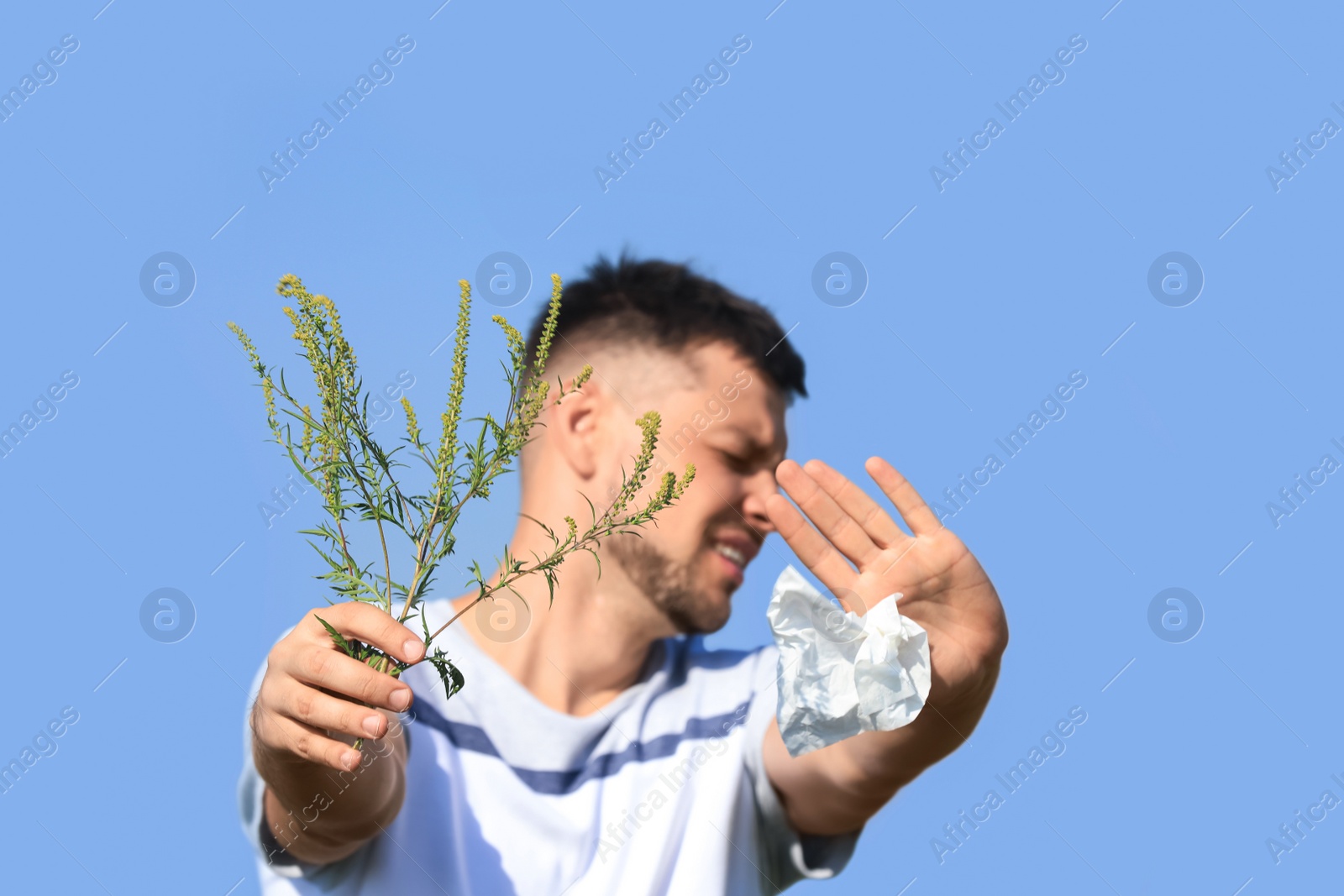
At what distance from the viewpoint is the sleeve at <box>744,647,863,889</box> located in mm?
2279

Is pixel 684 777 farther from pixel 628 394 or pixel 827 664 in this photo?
pixel 628 394

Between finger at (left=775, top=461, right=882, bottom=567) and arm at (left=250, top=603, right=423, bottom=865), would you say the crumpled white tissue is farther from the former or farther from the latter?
arm at (left=250, top=603, right=423, bottom=865)

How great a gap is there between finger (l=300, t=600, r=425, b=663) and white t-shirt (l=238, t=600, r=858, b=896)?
2.53 ft

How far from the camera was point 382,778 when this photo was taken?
1.69 m

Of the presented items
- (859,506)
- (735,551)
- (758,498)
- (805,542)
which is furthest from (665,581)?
(859,506)

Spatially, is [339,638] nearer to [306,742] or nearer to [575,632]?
[306,742]

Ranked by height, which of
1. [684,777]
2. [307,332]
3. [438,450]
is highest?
[307,332]

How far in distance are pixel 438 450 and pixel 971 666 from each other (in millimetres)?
1162

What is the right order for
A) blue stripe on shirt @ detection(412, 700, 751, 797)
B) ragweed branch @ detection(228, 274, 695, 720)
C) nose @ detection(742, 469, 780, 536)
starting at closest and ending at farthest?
ragweed branch @ detection(228, 274, 695, 720) → blue stripe on shirt @ detection(412, 700, 751, 797) → nose @ detection(742, 469, 780, 536)

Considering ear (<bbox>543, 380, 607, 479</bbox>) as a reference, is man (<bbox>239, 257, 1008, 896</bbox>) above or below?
below

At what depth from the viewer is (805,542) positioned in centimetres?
199

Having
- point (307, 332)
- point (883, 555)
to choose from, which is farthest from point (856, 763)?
point (307, 332)

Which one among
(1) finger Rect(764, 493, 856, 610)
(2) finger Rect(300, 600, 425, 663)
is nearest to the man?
(1) finger Rect(764, 493, 856, 610)

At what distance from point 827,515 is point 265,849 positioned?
1233 millimetres
